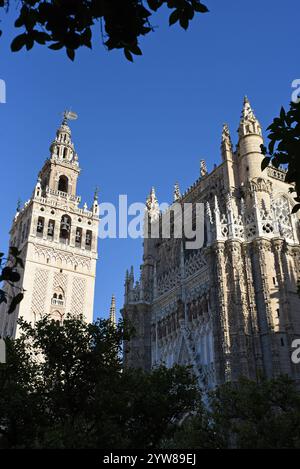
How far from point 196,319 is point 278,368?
7.51m

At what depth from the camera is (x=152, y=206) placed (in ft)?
128

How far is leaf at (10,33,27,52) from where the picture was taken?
6105 millimetres

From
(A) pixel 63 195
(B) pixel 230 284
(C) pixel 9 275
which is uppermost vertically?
(A) pixel 63 195

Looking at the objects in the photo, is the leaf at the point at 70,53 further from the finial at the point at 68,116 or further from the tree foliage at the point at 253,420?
the finial at the point at 68,116

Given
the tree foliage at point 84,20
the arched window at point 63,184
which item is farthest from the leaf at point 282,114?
the arched window at point 63,184

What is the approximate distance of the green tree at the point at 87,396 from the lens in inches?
531

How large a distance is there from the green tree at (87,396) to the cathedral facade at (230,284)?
5.58 m

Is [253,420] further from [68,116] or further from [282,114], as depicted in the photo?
[68,116]

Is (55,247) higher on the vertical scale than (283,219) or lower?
higher

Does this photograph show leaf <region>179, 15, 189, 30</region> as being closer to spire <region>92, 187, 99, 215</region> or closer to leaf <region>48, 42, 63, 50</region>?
leaf <region>48, 42, 63, 50</region>

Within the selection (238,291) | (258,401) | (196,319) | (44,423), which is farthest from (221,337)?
(44,423)

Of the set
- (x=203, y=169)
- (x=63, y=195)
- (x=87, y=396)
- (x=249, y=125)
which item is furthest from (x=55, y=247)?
(x=87, y=396)

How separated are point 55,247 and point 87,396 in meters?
31.2
